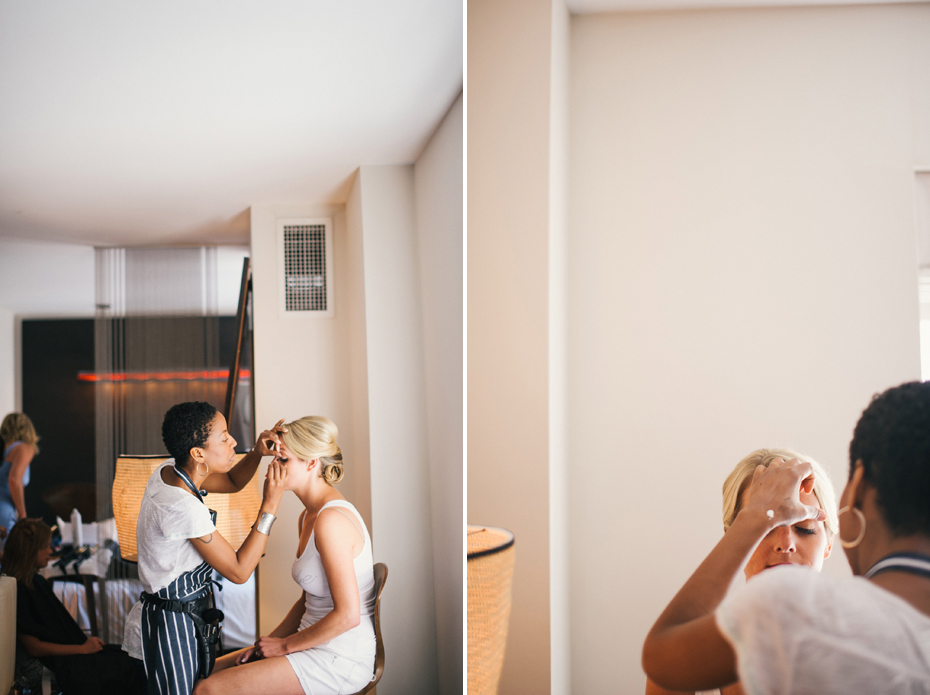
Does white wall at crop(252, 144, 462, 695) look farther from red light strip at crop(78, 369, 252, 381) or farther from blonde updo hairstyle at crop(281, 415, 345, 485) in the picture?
red light strip at crop(78, 369, 252, 381)

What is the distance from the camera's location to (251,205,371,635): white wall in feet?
4.91

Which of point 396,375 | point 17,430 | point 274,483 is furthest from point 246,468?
point 17,430

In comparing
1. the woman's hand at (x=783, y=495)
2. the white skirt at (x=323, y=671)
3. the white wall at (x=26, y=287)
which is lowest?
the white skirt at (x=323, y=671)

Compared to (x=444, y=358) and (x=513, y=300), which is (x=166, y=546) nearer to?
(x=444, y=358)

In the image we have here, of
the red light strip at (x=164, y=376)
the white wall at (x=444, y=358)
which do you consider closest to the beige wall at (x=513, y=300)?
the white wall at (x=444, y=358)

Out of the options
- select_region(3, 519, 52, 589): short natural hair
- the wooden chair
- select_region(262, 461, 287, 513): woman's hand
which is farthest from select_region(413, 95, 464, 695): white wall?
select_region(3, 519, 52, 589): short natural hair

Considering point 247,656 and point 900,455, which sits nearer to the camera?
point 900,455

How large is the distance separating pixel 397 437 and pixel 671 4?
142 cm

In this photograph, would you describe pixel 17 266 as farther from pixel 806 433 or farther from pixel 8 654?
pixel 806 433

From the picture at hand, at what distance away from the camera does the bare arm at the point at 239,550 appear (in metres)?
1.24

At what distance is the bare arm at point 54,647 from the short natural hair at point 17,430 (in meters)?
0.42

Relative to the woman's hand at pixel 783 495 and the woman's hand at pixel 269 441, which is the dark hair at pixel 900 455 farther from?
the woman's hand at pixel 269 441

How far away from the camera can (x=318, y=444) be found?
1471 mm

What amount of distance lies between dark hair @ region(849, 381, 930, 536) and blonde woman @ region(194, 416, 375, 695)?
1142 millimetres
